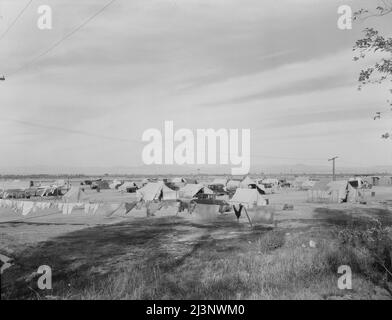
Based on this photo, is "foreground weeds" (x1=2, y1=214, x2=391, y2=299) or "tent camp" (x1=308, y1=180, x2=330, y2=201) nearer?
"foreground weeds" (x1=2, y1=214, x2=391, y2=299)

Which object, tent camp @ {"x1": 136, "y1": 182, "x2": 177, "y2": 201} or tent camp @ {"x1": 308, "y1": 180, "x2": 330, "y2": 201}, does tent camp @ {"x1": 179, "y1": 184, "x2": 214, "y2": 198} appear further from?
tent camp @ {"x1": 308, "y1": 180, "x2": 330, "y2": 201}

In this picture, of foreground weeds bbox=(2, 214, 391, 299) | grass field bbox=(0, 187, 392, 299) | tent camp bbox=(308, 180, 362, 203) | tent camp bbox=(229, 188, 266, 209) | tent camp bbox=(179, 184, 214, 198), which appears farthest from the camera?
tent camp bbox=(179, 184, 214, 198)

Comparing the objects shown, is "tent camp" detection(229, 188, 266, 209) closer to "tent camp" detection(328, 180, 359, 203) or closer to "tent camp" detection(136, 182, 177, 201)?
"tent camp" detection(136, 182, 177, 201)

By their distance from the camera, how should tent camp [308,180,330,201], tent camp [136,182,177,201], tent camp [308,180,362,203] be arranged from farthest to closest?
1. tent camp [308,180,330,201]
2. tent camp [308,180,362,203]
3. tent camp [136,182,177,201]

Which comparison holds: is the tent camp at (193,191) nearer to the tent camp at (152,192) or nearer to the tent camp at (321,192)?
the tent camp at (152,192)

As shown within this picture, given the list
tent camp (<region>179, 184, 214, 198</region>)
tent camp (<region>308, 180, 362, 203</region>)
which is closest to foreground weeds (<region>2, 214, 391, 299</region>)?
tent camp (<region>308, 180, 362, 203</region>)

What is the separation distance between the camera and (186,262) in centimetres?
1639

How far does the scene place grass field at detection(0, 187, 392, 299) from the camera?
39.9ft

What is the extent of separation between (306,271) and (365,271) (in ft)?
7.41

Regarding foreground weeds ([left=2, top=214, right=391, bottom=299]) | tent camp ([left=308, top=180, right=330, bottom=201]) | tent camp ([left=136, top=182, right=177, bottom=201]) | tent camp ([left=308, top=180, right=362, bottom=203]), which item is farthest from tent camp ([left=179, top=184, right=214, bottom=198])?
foreground weeds ([left=2, top=214, right=391, bottom=299])

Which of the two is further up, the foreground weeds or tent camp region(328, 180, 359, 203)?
tent camp region(328, 180, 359, 203)

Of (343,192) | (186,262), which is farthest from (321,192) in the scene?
(186,262)

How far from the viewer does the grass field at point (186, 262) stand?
12.2m
